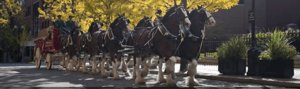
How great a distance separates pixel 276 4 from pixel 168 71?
117ft

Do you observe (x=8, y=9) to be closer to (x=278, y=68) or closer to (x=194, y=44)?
(x=278, y=68)

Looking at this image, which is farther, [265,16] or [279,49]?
[265,16]

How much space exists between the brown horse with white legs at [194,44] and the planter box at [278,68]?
115 inches

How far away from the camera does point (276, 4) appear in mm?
46312

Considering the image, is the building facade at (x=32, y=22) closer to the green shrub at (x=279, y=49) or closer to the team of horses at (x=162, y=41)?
the team of horses at (x=162, y=41)

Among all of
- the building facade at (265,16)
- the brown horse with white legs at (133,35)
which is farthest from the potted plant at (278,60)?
the building facade at (265,16)

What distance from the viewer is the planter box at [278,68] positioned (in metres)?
15.0

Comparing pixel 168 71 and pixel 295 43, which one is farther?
pixel 295 43

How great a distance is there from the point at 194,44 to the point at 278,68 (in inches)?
138

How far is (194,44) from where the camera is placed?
43.1 ft

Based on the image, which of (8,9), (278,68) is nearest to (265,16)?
(8,9)

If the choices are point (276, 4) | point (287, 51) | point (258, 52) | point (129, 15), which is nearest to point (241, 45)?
point (258, 52)

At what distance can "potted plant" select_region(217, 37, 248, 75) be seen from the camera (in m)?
16.7

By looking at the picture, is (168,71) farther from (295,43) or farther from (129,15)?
(295,43)
